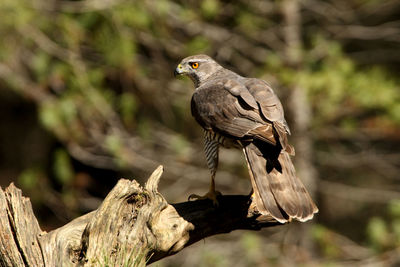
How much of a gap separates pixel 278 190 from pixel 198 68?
1662 millimetres

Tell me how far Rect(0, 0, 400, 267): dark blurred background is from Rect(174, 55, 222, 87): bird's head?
4.58ft

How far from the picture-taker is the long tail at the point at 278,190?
310cm

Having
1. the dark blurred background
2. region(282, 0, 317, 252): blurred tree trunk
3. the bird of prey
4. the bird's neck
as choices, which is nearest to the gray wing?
the bird of prey

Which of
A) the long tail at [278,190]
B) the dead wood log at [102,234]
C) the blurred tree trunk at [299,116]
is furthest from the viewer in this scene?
the blurred tree trunk at [299,116]

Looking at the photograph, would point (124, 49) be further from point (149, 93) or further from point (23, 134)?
point (23, 134)

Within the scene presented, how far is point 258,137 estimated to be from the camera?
10.7 ft

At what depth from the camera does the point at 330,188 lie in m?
7.27

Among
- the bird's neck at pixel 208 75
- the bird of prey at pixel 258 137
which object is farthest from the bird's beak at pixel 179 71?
the bird of prey at pixel 258 137

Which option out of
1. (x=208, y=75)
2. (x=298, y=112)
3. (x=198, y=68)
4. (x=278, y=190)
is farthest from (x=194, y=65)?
(x=298, y=112)

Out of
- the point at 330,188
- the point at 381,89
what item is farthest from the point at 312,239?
the point at 381,89

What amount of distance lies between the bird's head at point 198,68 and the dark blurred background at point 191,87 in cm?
140

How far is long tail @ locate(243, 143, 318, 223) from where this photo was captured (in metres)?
3.10

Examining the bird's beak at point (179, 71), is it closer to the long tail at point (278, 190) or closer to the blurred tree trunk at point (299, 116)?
the long tail at point (278, 190)

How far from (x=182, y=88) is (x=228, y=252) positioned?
2.07 meters
